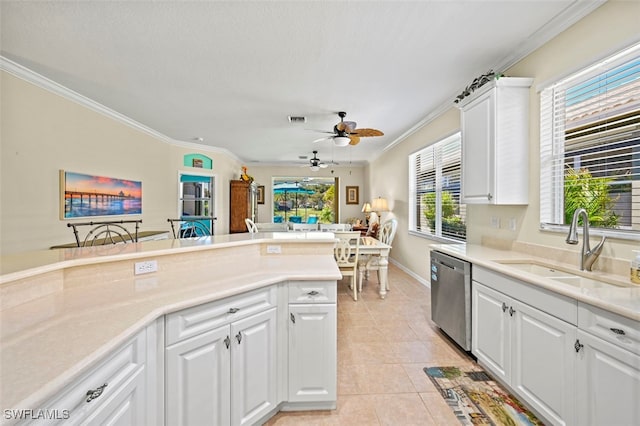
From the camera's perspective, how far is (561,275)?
1.94 metres

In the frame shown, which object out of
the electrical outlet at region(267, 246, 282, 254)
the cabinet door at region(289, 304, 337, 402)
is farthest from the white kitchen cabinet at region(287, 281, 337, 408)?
the electrical outlet at region(267, 246, 282, 254)

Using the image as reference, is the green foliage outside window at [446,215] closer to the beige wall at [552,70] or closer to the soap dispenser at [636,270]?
the beige wall at [552,70]

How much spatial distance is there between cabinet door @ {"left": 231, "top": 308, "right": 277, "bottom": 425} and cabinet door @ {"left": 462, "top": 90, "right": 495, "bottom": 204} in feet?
7.10

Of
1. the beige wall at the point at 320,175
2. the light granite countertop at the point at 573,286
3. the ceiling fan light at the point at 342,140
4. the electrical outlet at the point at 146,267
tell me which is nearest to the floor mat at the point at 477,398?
the light granite countertop at the point at 573,286

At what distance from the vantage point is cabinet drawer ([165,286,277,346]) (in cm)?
129

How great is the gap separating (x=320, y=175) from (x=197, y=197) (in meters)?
4.14

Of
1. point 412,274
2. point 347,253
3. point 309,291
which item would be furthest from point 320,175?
point 309,291

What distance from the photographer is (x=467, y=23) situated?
2.13 metres

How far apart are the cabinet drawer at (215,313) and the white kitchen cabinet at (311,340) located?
18cm

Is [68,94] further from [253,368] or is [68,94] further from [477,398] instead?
[477,398]

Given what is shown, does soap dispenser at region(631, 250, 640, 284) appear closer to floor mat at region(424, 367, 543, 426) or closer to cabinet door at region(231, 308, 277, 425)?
floor mat at region(424, 367, 543, 426)

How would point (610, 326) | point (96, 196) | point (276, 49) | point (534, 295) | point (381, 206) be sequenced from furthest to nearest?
point (381, 206)
point (96, 196)
point (276, 49)
point (534, 295)
point (610, 326)

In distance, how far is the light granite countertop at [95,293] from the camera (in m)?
0.80

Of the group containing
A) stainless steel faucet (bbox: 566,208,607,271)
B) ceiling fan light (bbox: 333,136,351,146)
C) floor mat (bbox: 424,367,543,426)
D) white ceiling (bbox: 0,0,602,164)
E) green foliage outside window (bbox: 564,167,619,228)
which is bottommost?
floor mat (bbox: 424,367,543,426)
